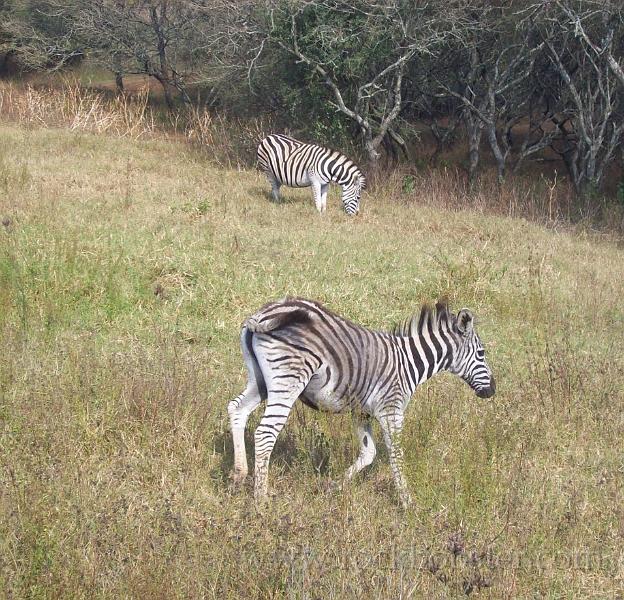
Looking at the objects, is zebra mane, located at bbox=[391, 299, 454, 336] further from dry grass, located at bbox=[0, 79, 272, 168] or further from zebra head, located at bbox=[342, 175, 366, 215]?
dry grass, located at bbox=[0, 79, 272, 168]

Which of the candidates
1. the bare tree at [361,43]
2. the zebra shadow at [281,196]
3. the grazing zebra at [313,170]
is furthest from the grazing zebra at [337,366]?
the bare tree at [361,43]

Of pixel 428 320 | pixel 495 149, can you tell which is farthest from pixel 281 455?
pixel 495 149

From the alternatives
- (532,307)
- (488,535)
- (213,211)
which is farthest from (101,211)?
(488,535)

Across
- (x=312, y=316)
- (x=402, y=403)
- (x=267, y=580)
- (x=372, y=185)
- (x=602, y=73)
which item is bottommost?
(x=267, y=580)

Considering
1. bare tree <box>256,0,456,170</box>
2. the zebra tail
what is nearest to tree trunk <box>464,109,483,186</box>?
bare tree <box>256,0,456,170</box>

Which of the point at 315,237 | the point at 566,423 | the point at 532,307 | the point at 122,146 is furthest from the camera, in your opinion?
the point at 122,146

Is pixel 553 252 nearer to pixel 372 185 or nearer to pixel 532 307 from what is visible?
pixel 532 307

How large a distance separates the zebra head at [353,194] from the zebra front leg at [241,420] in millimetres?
9453

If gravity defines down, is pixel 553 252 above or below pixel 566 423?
above

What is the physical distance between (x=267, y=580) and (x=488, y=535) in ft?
4.73

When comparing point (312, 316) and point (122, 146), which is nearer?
point (312, 316)

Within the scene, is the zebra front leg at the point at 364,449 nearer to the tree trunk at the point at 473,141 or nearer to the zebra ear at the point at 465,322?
the zebra ear at the point at 465,322

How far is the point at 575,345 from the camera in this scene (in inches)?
356

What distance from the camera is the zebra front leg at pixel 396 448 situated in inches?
213
